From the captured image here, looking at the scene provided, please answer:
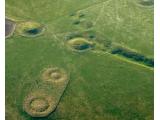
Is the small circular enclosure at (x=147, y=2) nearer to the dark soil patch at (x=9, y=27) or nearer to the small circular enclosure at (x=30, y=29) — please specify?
the small circular enclosure at (x=30, y=29)

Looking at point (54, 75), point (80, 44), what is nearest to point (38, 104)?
point (54, 75)

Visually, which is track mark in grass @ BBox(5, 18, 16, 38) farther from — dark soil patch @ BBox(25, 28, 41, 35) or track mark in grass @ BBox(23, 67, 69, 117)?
track mark in grass @ BBox(23, 67, 69, 117)

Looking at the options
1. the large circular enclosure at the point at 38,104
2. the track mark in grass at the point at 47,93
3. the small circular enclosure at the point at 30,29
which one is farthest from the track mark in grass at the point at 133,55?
the large circular enclosure at the point at 38,104

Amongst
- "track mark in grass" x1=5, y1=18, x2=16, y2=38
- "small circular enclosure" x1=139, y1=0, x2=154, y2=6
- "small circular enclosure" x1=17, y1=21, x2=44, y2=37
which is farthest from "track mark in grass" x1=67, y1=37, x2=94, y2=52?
"small circular enclosure" x1=139, y1=0, x2=154, y2=6

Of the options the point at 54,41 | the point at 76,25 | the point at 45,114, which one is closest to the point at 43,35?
the point at 54,41

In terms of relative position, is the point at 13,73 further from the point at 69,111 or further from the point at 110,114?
the point at 110,114

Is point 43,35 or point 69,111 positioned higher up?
point 43,35

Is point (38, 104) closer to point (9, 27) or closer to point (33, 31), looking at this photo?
point (33, 31)
